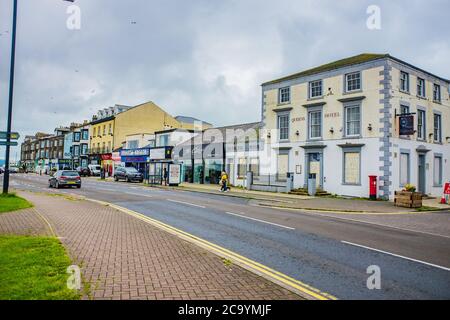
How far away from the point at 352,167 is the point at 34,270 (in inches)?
889

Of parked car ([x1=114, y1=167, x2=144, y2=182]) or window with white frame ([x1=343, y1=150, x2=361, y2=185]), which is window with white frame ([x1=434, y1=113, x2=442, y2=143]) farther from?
parked car ([x1=114, y1=167, x2=144, y2=182])

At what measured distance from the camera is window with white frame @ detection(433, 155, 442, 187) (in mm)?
26922

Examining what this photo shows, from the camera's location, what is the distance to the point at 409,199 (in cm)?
1916

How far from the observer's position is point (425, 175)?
2580cm

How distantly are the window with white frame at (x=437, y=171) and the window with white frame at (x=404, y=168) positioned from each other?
436 cm

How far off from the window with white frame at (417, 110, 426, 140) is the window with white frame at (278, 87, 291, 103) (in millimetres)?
10080

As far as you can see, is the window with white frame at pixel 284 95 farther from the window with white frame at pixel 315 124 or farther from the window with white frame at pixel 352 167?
the window with white frame at pixel 352 167

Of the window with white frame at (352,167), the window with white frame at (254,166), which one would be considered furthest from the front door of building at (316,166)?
the window with white frame at (254,166)

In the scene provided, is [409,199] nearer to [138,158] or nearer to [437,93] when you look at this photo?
[437,93]

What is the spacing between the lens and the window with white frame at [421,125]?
25.7 metres

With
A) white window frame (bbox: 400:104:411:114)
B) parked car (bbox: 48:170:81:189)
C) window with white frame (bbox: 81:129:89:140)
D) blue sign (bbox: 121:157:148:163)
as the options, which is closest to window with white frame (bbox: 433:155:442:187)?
white window frame (bbox: 400:104:411:114)
